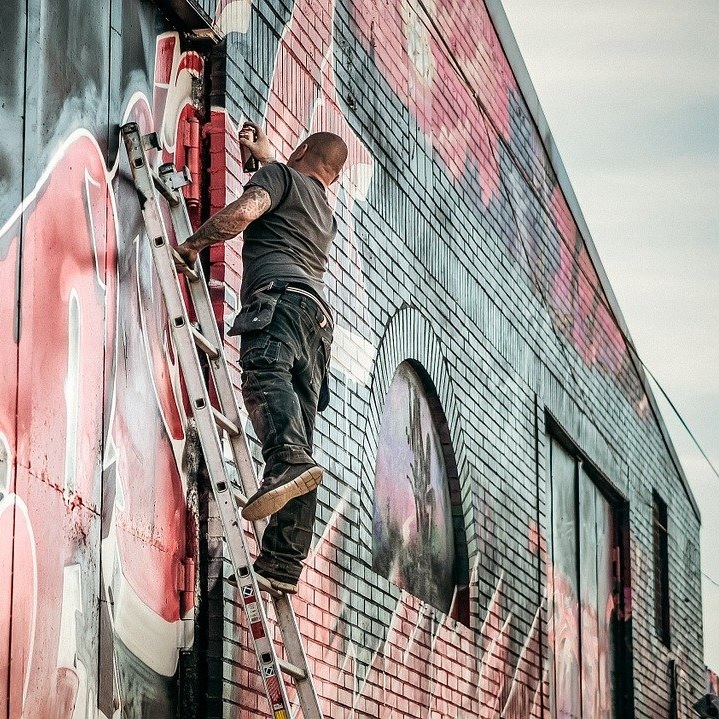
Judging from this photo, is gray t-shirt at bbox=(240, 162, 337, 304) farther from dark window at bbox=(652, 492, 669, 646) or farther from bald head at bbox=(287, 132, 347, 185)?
dark window at bbox=(652, 492, 669, 646)

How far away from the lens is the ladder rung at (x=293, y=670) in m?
6.38

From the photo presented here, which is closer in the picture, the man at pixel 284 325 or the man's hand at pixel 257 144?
the man at pixel 284 325

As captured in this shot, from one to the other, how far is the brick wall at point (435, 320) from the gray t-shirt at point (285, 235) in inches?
15.0

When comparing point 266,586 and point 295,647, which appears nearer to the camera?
point 266,586

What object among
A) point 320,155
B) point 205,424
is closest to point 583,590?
point 320,155

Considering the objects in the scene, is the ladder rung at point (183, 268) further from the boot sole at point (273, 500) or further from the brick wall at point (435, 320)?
the boot sole at point (273, 500)

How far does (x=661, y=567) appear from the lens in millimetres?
18391

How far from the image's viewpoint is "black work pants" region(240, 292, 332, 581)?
6453 millimetres

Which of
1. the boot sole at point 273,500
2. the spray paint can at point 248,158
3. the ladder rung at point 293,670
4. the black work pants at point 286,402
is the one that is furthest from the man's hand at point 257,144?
the ladder rung at point 293,670

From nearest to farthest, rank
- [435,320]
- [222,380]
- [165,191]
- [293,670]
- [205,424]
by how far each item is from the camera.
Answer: [205,424] < [293,670] < [222,380] < [165,191] < [435,320]

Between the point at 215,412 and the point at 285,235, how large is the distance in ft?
3.09

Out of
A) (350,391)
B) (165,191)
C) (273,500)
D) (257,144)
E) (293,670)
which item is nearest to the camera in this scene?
(273,500)

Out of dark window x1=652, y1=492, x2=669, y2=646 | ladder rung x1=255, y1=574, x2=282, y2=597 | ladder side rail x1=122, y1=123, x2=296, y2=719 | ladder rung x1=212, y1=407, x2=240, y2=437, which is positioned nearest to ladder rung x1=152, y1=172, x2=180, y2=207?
ladder side rail x1=122, y1=123, x2=296, y2=719

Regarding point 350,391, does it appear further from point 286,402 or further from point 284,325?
point 286,402
